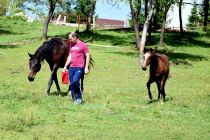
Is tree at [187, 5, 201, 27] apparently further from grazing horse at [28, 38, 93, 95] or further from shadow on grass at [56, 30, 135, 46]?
grazing horse at [28, 38, 93, 95]

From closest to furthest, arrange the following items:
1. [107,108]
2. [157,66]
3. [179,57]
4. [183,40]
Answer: [107,108], [157,66], [179,57], [183,40]

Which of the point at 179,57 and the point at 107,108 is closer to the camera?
the point at 107,108

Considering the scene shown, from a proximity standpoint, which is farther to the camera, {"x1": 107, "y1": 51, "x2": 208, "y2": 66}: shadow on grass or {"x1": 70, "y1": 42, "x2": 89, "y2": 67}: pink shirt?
{"x1": 107, "y1": 51, "x2": 208, "y2": 66}: shadow on grass

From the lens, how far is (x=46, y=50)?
17.6 meters

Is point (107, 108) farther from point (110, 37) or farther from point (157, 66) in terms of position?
point (110, 37)

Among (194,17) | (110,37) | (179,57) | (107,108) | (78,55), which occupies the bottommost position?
(179,57)

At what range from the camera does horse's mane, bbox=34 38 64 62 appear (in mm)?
17344

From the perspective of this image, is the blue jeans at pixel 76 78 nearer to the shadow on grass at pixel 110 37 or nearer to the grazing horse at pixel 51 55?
the grazing horse at pixel 51 55

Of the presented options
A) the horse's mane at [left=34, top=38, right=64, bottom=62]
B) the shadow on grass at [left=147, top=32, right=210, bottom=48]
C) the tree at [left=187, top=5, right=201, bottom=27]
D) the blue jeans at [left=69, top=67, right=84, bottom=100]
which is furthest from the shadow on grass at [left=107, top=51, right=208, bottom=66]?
the tree at [left=187, top=5, right=201, bottom=27]

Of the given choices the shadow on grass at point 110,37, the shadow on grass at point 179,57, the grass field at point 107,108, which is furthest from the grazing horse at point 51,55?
the shadow on grass at point 110,37

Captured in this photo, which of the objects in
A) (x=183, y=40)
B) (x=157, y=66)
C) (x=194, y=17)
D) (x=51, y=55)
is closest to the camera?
(x=157, y=66)

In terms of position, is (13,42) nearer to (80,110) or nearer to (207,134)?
(80,110)

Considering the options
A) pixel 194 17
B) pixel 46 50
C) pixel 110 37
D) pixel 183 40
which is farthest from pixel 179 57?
pixel 194 17

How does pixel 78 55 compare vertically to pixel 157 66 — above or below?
above
